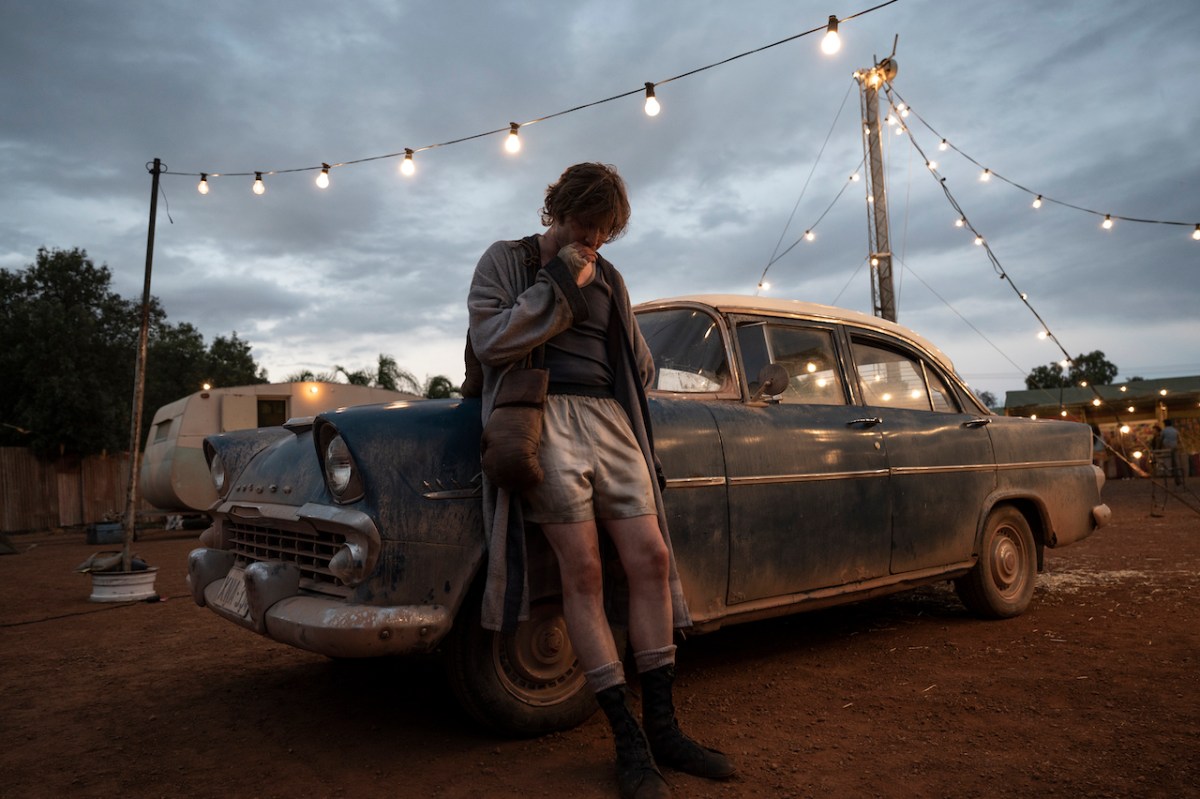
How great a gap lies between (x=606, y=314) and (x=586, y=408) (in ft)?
1.09

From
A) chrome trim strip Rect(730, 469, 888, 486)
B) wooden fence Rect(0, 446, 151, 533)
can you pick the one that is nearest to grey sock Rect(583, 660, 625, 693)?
chrome trim strip Rect(730, 469, 888, 486)

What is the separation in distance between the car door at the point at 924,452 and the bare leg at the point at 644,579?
69.7 inches

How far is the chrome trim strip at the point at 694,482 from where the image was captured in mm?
3020

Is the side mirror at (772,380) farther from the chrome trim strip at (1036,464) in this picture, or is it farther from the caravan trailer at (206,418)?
the caravan trailer at (206,418)

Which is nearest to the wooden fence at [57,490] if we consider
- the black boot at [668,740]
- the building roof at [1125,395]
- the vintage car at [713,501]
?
the vintage car at [713,501]

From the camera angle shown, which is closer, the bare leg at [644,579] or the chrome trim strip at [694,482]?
the bare leg at [644,579]

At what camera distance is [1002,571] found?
4.56 m

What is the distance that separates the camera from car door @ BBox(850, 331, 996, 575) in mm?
3916

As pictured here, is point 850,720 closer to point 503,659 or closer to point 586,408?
point 503,659

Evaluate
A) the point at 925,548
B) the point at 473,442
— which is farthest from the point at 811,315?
the point at 473,442

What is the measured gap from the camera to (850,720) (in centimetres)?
292

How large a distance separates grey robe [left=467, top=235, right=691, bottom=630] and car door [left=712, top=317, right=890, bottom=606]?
679mm

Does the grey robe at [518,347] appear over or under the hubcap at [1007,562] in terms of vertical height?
over

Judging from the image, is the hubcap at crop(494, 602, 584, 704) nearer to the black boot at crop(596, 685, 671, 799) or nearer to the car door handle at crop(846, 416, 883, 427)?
the black boot at crop(596, 685, 671, 799)
